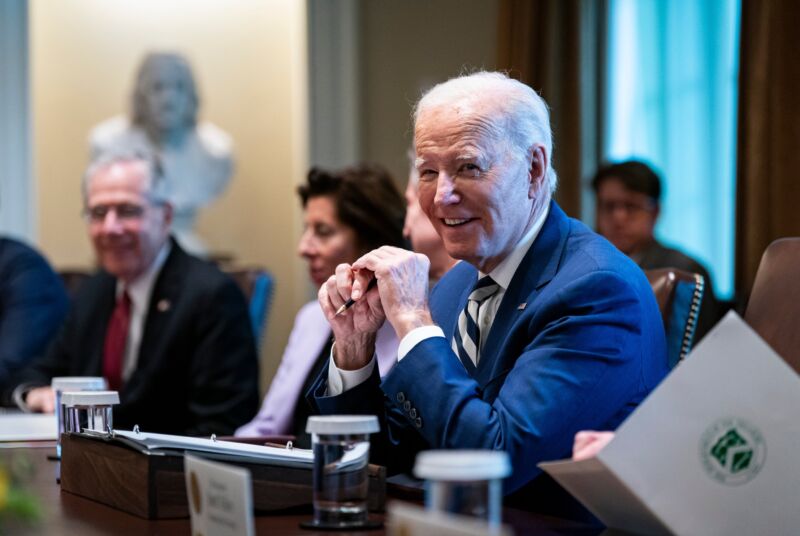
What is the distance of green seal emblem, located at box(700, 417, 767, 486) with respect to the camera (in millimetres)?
1281

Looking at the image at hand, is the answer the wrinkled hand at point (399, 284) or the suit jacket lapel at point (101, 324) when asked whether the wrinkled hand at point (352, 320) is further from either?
the suit jacket lapel at point (101, 324)

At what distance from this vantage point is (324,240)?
3555mm

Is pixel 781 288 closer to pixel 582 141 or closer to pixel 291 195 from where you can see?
pixel 582 141

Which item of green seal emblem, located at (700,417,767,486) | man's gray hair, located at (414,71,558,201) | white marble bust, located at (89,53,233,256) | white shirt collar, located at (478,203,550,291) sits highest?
white marble bust, located at (89,53,233,256)

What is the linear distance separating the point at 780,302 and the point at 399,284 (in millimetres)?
639

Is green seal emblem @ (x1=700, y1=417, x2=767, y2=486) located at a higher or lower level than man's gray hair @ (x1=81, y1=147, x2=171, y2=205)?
lower

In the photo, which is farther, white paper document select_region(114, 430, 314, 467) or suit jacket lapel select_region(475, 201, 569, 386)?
suit jacket lapel select_region(475, 201, 569, 386)

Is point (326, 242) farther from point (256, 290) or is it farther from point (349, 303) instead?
point (349, 303)

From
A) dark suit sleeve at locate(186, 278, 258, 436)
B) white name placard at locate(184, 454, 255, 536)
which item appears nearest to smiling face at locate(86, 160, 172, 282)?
dark suit sleeve at locate(186, 278, 258, 436)

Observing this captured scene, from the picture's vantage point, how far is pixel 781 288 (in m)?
2.08

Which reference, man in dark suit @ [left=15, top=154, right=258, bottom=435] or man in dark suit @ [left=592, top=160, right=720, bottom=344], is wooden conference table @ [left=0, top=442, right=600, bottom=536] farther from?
man in dark suit @ [left=592, top=160, right=720, bottom=344]

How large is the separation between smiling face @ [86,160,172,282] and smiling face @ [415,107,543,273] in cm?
195

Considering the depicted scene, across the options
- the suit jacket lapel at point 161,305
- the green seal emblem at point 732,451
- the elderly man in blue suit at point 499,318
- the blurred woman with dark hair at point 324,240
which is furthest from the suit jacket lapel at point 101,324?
the green seal emblem at point 732,451

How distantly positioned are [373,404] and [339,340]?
0.40 ft
